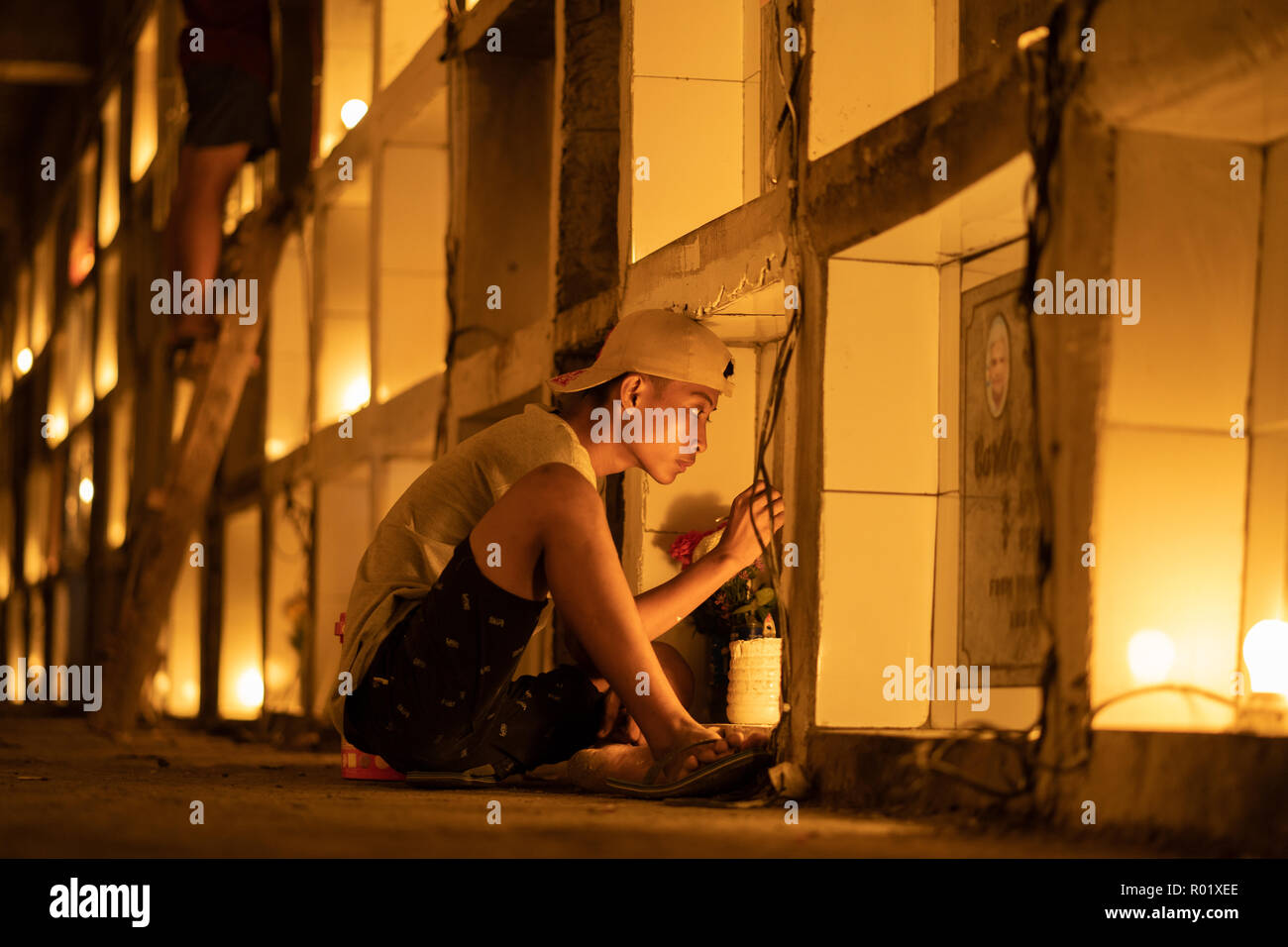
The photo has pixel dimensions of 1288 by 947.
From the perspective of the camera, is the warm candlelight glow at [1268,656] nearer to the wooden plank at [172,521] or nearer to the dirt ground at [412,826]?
the dirt ground at [412,826]

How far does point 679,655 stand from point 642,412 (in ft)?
3.53

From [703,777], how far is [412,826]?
29.2 inches

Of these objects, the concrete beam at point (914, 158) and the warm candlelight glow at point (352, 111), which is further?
the warm candlelight glow at point (352, 111)

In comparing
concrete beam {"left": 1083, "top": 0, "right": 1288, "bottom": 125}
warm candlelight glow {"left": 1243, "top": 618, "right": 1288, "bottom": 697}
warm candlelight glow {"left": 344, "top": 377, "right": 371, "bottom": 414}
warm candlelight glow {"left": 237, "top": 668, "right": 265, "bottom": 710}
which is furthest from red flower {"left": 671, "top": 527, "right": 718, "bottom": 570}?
warm candlelight glow {"left": 237, "top": 668, "right": 265, "bottom": 710}

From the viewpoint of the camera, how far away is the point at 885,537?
3.62m

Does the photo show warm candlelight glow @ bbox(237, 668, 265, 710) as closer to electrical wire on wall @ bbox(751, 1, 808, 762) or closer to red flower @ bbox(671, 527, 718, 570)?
red flower @ bbox(671, 527, 718, 570)

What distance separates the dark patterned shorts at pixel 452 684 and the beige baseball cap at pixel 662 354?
507mm

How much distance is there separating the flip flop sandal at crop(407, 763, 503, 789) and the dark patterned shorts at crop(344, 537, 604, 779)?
0.6 inches

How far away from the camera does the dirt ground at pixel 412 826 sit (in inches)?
89.8

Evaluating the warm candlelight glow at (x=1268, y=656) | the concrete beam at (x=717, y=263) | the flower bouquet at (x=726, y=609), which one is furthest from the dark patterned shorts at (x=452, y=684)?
the warm candlelight glow at (x=1268, y=656)

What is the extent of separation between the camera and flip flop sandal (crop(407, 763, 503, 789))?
12.1ft

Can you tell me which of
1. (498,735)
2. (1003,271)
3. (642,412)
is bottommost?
(498,735)
